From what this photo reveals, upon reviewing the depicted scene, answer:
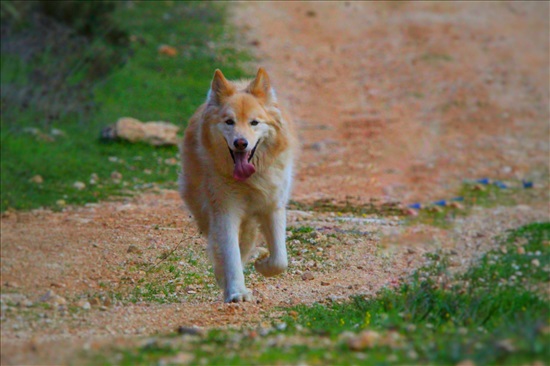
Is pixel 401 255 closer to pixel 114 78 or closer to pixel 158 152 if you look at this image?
pixel 158 152

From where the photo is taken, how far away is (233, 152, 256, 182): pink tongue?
7609mm

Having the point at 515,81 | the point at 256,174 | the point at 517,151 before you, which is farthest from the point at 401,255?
the point at 515,81

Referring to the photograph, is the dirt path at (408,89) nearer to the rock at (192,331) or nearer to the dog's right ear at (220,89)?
the dog's right ear at (220,89)

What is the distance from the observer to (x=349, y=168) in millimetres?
15273

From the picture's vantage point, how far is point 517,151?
16500mm

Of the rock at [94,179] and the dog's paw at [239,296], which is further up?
the rock at [94,179]

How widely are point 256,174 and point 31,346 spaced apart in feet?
9.33

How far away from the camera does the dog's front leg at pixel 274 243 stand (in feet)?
25.9

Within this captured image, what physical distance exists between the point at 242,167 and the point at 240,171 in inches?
1.4

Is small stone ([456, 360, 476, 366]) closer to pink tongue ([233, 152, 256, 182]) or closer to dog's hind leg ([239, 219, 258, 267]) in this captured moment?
pink tongue ([233, 152, 256, 182])

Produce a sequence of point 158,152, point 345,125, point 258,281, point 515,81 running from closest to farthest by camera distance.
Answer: point 258,281
point 158,152
point 345,125
point 515,81

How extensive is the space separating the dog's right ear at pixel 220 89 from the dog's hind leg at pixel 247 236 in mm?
1110

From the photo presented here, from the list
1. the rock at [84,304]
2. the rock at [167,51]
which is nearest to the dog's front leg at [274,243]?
the rock at [84,304]

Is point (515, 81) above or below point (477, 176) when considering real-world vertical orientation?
above
